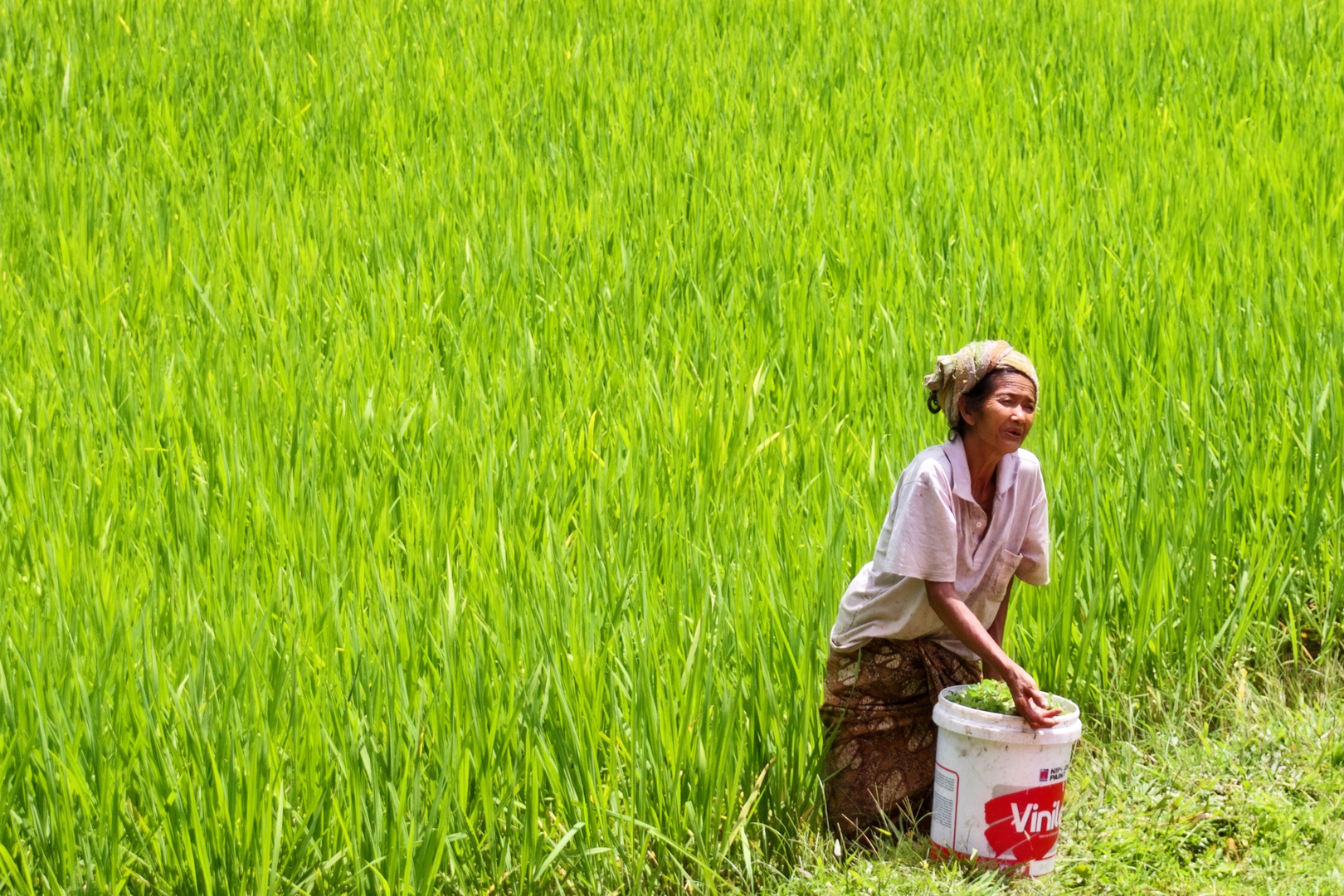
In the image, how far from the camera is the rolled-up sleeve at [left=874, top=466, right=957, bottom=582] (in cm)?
195

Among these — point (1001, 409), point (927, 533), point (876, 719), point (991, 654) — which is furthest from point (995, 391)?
point (876, 719)

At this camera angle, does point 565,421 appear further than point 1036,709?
Yes

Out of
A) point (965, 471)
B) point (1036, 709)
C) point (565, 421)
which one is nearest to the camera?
point (1036, 709)

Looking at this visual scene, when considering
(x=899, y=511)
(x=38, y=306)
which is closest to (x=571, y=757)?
(x=899, y=511)

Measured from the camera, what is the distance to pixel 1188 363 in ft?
10.2

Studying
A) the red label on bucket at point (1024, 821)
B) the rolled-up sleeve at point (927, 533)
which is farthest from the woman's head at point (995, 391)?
the red label on bucket at point (1024, 821)

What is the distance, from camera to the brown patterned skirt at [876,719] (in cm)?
208

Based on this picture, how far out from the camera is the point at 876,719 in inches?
82.4

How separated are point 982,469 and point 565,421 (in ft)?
3.70

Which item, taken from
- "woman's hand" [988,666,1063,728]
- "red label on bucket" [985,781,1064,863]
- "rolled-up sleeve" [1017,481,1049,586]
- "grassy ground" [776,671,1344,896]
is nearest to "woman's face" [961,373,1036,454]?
"rolled-up sleeve" [1017,481,1049,586]

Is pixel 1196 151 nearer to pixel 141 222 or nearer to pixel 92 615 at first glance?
pixel 141 222

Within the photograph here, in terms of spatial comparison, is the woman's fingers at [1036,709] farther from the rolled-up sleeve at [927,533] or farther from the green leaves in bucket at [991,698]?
the rolled-up sleeve at [927,533]

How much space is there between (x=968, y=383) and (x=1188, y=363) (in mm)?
1326

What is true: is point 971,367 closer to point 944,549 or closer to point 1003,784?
point 944,549
